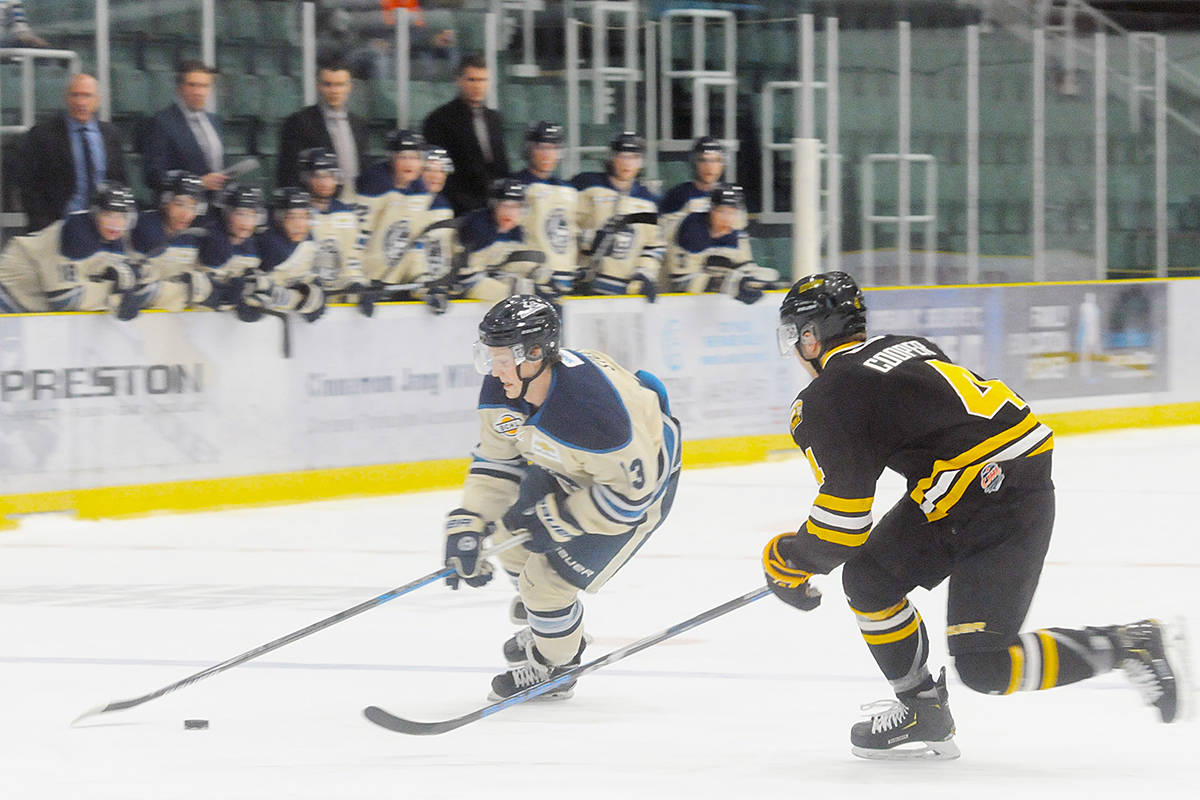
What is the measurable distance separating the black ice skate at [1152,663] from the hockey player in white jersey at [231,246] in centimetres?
466

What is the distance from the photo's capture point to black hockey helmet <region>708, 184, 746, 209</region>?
852 centimetres

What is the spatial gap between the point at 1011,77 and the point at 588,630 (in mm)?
6647

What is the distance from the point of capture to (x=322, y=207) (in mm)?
7301

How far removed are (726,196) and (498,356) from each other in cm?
527

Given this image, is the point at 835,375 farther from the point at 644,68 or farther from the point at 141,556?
the point at 644,68

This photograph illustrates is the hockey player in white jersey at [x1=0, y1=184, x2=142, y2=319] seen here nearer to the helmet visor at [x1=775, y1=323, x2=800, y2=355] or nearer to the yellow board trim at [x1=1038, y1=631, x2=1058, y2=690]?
the helmet visor at [x1=775, y1=323, x2=800, y2=355]

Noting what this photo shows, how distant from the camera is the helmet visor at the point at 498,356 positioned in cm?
340

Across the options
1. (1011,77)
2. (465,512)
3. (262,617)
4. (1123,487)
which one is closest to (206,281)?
(262,617)

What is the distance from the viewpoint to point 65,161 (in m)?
6.77

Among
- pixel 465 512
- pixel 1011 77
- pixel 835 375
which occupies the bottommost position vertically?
pixel 465 512

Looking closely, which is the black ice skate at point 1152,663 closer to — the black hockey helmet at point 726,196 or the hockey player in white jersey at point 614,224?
the hockey player in white jersey at point 614,224

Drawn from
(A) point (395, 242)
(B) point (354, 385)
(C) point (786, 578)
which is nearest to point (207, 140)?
(A) point (395, 242)

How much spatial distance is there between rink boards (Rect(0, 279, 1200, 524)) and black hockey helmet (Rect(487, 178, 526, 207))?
505 millimetres

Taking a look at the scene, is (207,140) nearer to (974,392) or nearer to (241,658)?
(241,658)
